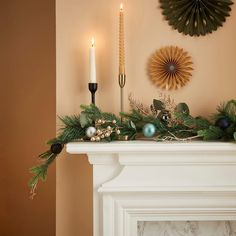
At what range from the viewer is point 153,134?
1.59 meters

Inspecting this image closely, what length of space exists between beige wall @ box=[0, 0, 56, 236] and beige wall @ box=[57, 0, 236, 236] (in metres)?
0.95

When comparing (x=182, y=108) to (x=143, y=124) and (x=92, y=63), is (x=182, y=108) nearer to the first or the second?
(x=143, y=124)

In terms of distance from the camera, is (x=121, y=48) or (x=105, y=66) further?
(x=105, y=66)

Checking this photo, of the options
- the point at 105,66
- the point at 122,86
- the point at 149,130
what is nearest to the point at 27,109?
the point at 105,66

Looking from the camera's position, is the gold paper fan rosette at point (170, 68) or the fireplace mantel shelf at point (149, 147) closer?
the fireplace mantel shelf at point (149, 147)

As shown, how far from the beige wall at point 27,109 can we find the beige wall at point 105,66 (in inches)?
37.3

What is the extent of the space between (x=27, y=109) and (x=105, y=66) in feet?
3.62

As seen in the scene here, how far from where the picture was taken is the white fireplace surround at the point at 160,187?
5.25ft

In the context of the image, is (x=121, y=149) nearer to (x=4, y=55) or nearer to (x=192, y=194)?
(x=192, y=194)

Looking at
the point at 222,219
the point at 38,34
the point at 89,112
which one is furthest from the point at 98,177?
the point at 38,34

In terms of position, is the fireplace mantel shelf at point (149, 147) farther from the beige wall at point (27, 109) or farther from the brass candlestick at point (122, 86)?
the beige wall at point (27, 109)

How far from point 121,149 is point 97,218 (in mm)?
345

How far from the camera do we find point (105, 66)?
1783 millimetres

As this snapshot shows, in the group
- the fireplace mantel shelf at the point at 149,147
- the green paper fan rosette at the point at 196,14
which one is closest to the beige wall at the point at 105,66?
the green paper fan rosette at the point at 196,14
